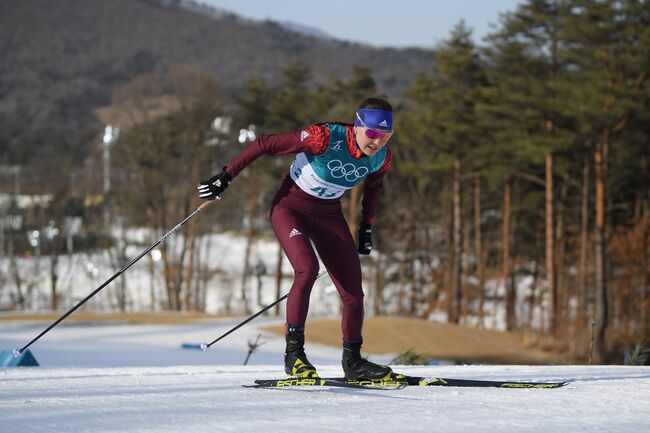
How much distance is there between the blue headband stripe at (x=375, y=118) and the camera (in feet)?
16.3

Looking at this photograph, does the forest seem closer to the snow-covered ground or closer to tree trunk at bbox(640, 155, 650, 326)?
tree trunk at bbox(640, 155, 650, 326)

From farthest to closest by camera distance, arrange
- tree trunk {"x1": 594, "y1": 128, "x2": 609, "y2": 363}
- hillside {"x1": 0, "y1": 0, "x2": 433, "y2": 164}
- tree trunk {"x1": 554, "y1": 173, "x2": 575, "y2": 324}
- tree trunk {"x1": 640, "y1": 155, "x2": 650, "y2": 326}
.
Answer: hillside {"x1": 0, "y1": 0, "x2": 433, "y2": 164}
tree trunk {"x1": 554, "y1": 173, "x2": 575, "y2": 324}
tree trunk {"x1": 640, "y1": 155, "x2": 650, "y2": 326}
tree trunk {"x1": 594, "y1": 128, "x2": 609, "y2": 363}

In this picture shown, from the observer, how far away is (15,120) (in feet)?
373

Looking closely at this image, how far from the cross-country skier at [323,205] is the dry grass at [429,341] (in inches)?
561

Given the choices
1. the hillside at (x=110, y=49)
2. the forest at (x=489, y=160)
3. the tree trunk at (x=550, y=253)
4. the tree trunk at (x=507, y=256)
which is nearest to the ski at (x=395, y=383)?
the forest at (x=489, y=160)

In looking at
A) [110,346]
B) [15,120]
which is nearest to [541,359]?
[110,346]

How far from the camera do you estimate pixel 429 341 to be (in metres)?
21.3

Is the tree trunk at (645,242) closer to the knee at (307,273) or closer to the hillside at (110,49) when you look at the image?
the knee at (307,273)

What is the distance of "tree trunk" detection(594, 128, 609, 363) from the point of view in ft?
79.0

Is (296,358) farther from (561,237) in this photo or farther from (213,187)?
(561,237)

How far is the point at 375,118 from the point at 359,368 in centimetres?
135

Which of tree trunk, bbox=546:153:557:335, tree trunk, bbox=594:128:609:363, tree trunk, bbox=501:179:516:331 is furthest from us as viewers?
tree trunk, bbox=501:179:516:331

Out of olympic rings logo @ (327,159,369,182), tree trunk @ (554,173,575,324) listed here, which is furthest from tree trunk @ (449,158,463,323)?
olympic rings logo @ (327,159,369,182)

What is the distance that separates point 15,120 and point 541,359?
102497mm
